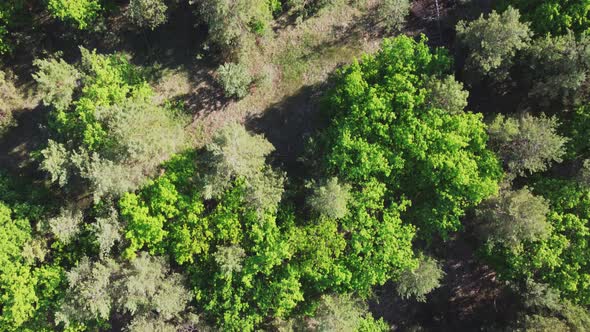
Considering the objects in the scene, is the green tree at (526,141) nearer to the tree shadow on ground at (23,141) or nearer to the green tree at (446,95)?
the green tree at (446,95)

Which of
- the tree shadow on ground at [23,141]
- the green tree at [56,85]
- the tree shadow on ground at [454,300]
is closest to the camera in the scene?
the green tree at [56,85]

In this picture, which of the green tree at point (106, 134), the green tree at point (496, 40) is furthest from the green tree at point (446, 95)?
the green tree at point (106, 134)

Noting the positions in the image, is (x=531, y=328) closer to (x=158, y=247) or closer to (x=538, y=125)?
(x=538, y=125)

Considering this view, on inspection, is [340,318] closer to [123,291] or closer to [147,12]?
[123,291]

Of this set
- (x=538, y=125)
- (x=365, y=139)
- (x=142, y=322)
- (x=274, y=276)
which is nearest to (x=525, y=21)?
(x=538, y=125)

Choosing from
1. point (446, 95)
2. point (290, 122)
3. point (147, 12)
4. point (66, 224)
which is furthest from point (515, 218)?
point (66, 224)
